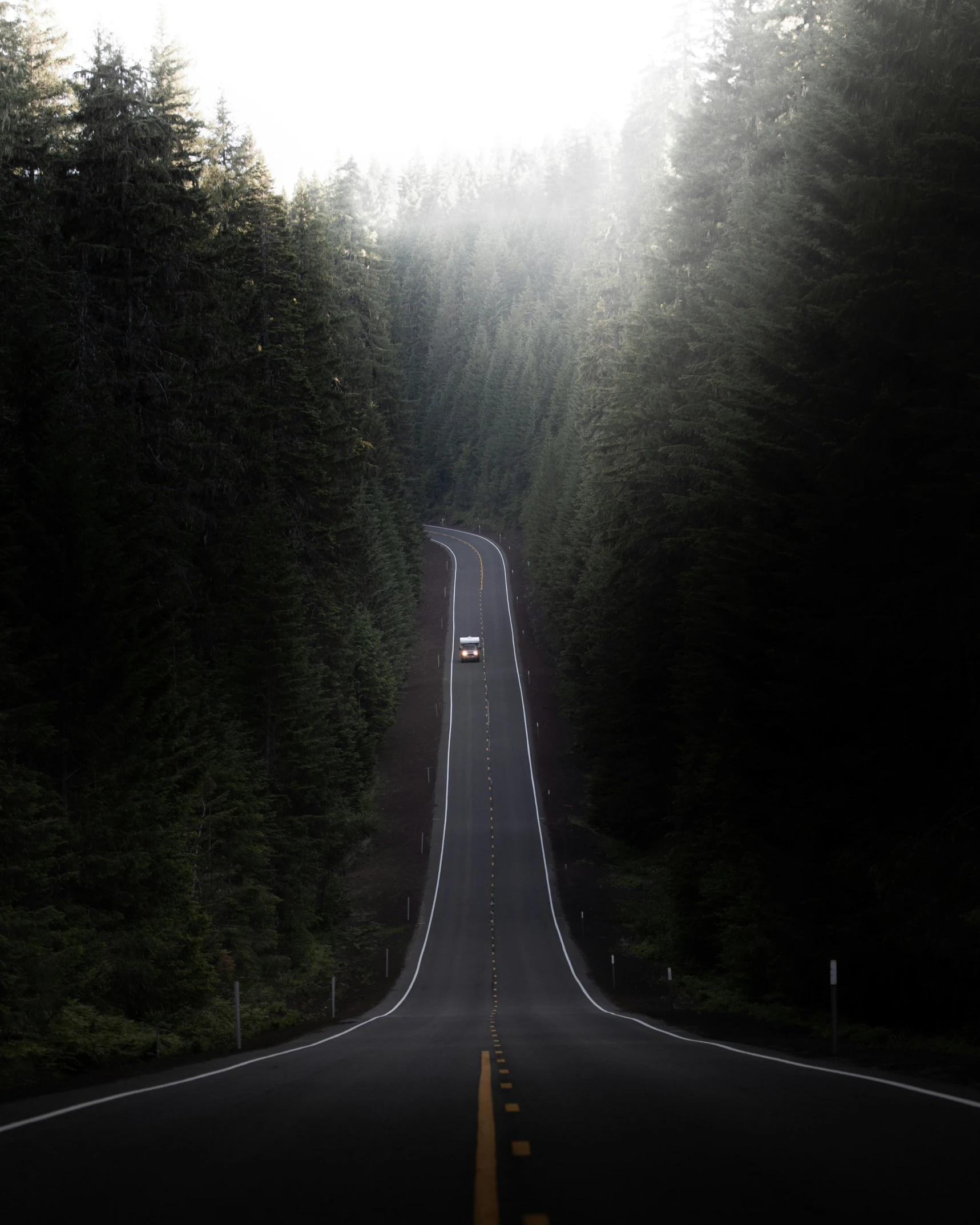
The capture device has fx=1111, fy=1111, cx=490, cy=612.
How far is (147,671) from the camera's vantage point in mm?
21500

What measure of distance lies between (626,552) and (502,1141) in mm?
27931

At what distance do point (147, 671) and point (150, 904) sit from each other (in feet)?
14.4

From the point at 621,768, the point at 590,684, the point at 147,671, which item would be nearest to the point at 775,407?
the point at 147,671

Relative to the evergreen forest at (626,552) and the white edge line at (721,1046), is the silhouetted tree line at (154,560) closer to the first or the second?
the evergreen forest at (626,552)

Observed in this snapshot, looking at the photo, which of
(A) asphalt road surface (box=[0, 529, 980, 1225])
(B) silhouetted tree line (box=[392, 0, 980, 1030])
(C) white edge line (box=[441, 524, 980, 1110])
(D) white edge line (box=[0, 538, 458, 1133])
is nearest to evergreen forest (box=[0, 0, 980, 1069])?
(B) silhouetted tree line (box=[392, 0, 980, 1030])

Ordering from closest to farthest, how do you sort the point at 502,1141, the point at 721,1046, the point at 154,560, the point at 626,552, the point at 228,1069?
the point at 502,1141
the point at 228,1069
the point at 721,1046
the point at 154,560
the point at 626,552

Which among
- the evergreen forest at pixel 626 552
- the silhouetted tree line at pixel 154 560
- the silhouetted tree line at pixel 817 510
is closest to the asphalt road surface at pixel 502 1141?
the silhouetted tree line at pixel 817 510

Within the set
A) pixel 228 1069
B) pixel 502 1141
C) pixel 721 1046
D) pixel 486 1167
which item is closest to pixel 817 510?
pixel 721 1046

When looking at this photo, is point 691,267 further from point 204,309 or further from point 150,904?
point 150,904

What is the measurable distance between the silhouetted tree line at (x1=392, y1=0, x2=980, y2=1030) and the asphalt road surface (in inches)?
160

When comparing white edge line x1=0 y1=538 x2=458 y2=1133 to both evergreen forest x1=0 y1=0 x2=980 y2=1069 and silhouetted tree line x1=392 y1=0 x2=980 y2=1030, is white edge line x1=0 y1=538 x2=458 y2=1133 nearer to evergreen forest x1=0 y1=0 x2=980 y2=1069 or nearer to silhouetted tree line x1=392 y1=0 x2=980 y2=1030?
evergreen forest x1=0 y1=0 x2=980 y2=1069

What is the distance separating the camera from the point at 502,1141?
7.62m

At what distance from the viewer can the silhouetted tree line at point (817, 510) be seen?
1582 centimetres

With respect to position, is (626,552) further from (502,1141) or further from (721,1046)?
(502,1141)
